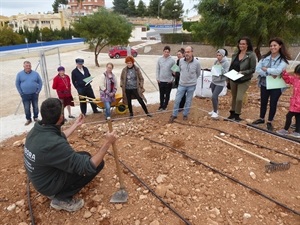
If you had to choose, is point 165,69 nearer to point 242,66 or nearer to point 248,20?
point 242,66

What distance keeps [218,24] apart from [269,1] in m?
2.11

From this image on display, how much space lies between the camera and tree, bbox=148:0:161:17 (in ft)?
218

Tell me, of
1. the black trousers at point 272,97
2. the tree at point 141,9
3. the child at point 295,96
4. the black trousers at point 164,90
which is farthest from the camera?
the tree at point 141,9

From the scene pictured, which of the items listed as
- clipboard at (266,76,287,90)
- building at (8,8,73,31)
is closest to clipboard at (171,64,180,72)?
clipboard at (266,76,287,90)

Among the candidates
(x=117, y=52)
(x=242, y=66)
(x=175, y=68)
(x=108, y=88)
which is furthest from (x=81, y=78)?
(x=117, y=52)

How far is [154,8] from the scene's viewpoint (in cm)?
6894

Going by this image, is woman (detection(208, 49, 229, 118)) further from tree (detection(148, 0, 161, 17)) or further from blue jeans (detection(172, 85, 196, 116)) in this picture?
tree (detection(148, 0, 161, 17))

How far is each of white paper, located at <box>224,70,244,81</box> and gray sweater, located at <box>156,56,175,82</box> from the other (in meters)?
1.54

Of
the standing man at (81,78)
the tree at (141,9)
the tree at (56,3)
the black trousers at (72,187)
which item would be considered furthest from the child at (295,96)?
the tree at (56,3)

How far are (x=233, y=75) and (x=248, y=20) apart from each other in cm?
623

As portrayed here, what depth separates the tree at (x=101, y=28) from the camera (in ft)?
63.4

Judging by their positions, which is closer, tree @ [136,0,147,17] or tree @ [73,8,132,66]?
tree @ [73,8,132,66]

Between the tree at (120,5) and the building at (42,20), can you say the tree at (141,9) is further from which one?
the building at (42,20)

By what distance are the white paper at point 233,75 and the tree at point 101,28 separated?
52.8 ft
